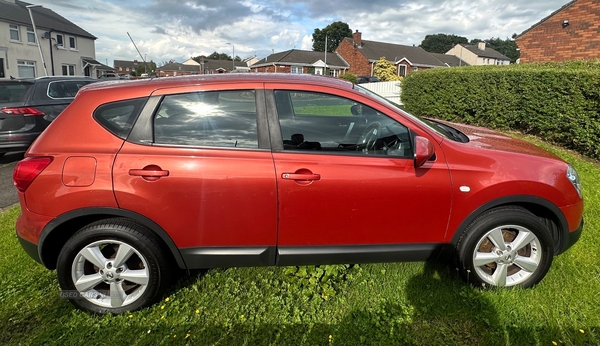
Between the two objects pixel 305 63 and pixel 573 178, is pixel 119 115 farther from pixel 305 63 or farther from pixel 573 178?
pixel 305 63

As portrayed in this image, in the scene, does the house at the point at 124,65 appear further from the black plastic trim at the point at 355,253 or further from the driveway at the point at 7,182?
the black plastic trim at the point at 355,253

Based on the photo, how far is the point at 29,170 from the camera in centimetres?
241

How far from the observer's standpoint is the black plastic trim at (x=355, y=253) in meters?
2.59

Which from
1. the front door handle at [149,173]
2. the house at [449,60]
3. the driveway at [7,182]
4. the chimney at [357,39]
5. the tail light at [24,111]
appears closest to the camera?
the front door handle at [149,173]

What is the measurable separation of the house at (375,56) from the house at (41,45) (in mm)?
32053

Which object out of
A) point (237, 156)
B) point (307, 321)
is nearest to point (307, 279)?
point (307, 321)

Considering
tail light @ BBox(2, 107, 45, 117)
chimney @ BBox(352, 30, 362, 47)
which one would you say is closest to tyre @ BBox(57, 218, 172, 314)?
tail light @ BBox(2, 107, 45, 117)

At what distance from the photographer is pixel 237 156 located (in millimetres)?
2432

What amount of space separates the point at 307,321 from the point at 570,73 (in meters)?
7.25

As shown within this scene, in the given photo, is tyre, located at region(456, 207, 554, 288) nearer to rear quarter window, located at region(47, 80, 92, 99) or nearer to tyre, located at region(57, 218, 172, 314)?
tyre, located at region(57, 218, 172, 314)

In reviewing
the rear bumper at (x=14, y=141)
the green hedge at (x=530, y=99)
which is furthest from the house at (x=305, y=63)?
the rear bumper at (x=14, y=141)

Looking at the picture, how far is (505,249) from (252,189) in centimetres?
202

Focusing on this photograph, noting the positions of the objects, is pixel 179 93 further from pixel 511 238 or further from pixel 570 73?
pixel 570 73

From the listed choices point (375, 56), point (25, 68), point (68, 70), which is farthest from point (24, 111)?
point (375, 56)
